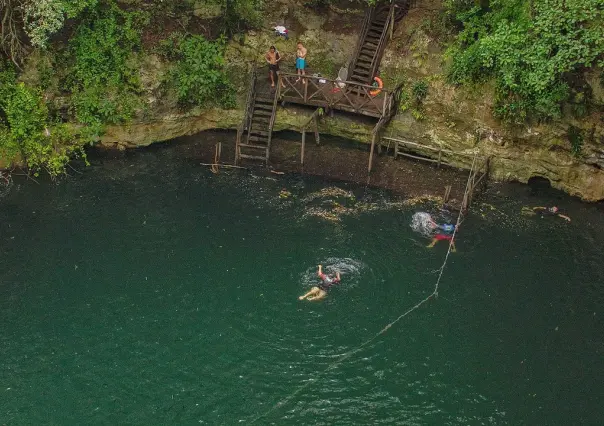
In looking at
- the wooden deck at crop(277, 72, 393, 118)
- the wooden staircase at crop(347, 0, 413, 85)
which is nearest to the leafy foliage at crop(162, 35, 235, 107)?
the wooden deck at crop(277, 72, 393, 118)

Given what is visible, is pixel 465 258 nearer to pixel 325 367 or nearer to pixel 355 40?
pixel 325 367

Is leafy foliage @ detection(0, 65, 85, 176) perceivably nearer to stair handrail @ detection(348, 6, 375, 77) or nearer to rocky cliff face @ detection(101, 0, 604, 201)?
rocky cliff face @ detection(101, 0, 604, 201)

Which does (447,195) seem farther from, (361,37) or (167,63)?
(167,63)

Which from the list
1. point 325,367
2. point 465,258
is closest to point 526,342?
point 465,258

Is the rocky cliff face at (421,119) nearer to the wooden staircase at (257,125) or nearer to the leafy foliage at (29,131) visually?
the wooden staircase at (257,125)

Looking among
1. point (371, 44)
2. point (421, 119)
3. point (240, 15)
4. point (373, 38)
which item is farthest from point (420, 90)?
point (240, 15)
